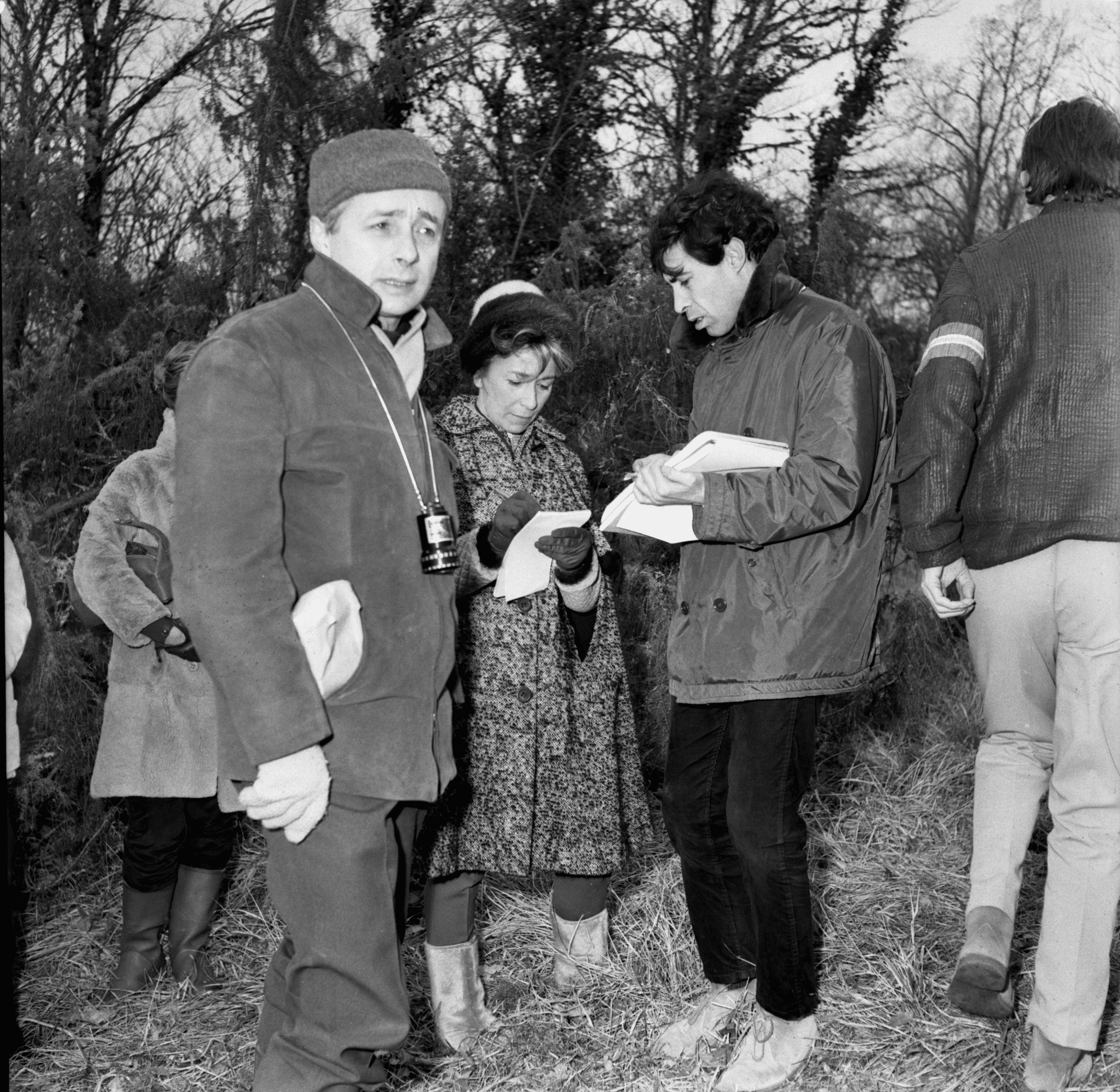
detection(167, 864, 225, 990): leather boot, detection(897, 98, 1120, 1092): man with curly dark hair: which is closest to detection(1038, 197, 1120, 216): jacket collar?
detection(897, 98, 1120, 1092): man with curly dark hair

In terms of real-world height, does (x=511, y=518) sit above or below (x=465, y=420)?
below

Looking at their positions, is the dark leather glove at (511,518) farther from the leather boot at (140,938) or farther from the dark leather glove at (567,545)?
the leather boot at (140,938)

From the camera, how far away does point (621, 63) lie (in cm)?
615

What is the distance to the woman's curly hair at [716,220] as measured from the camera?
A: 299 centimetres

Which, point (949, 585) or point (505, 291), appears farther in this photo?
point (505, 291)

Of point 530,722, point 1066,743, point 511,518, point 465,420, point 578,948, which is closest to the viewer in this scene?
point 1066,743

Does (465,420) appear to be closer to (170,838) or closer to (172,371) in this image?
(172,371)

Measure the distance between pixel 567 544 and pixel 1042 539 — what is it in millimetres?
1124

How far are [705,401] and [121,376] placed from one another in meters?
2.44

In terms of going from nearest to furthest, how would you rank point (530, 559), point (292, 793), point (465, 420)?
point (292, 793), point (530, 559), point (465, 420)

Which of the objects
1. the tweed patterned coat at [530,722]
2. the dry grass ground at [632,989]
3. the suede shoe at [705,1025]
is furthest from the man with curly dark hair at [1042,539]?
the tweed patterned coat at [530,722]

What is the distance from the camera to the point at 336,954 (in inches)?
82.9

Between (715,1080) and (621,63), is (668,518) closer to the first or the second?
(715,1080)

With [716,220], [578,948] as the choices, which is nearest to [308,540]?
[716,220]
